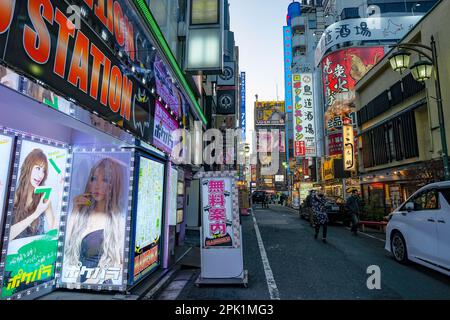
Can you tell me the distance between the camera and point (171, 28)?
1112 cm

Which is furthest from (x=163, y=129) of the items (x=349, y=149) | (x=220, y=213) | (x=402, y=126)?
(x=349, y=149)

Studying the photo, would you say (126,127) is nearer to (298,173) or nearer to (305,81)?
(305,81)

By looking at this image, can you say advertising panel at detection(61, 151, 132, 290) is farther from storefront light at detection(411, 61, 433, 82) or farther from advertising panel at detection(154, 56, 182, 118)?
storefront light at detection(411, 61, 433, 82)

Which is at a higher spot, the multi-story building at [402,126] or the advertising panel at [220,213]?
the multi-story building at [402,126]

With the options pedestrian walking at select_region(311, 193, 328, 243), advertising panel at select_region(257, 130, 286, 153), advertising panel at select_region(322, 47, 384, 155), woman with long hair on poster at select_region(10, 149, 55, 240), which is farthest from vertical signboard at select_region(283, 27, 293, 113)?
woman with long hair on poster at select_region(10, 149, 55, 240)

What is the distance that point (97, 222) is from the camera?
15.9 ft

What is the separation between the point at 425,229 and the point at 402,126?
11.4 metres

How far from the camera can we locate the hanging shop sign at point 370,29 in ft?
94.6

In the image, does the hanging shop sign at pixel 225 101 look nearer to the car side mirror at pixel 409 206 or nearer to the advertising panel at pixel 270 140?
the car side mirror at pixel 409 206

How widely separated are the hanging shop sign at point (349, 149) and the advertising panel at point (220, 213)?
18.1 metres

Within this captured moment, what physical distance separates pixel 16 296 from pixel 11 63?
319cm

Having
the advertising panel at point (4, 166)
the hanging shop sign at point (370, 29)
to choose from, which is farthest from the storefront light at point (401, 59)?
the hanging shop sign at point (370, 29)

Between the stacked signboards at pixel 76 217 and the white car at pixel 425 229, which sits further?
the white car at pixel 425 229
